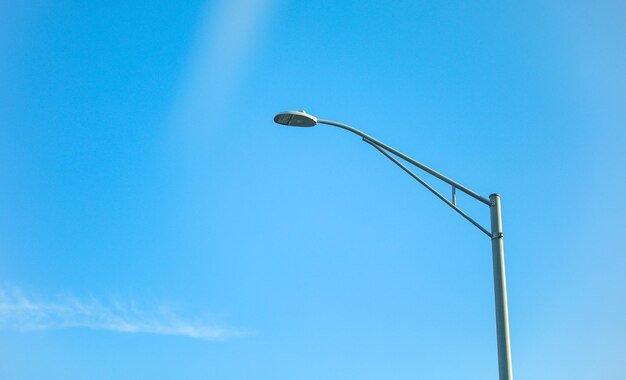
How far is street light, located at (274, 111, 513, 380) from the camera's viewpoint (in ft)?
31.2

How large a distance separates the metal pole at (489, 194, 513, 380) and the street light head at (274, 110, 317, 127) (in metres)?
3.04

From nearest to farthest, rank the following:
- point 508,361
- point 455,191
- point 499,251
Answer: point 508,361
point 499,251
point 455,191

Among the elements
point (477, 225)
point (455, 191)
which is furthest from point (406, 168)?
point (477, 225)

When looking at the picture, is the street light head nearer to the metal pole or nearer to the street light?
the street light

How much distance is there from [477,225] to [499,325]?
5.19 ft

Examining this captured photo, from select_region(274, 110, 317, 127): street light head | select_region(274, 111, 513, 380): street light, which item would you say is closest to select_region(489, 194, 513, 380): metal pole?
select_region(274, 111, 513, 380): street light

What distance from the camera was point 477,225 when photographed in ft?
34.7

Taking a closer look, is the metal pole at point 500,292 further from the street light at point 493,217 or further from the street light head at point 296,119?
the street light head at point 296,119

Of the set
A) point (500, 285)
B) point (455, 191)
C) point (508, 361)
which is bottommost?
point (508, 361)

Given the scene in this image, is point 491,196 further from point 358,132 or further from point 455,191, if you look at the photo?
point 358,132

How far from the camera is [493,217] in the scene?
1047 centimetres

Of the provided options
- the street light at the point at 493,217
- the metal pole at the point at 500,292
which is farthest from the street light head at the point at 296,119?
the metal pole at the point at 500,292

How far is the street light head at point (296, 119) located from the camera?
11234mm

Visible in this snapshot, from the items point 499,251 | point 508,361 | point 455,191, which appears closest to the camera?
point 508,361
